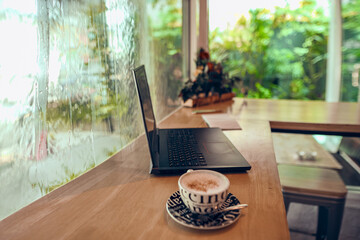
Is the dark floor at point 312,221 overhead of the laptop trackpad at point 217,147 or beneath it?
beneath

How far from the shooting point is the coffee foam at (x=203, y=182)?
2.17 feet

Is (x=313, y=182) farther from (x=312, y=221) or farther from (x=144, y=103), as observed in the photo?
(x=144, y=103)

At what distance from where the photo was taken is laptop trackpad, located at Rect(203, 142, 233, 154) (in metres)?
1.08

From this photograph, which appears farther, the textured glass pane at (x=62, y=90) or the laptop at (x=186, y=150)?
the laptop at (x=186, y=150)

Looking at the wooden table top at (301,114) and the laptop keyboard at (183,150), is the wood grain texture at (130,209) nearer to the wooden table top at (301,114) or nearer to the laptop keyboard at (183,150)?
the laptop keyboard at (183,150)

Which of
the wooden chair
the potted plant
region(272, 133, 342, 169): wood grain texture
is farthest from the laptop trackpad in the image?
region(272, 133, 342, 169): wood grain texture

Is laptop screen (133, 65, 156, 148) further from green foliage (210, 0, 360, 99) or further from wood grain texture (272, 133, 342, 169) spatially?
green foliage (210, 0, 360, 99)

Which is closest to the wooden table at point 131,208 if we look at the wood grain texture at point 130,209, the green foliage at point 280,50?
the wood grain texture at point 130,209

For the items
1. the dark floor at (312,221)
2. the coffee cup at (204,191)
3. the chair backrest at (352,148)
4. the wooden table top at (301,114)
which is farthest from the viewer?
the dark floor at (312,221)

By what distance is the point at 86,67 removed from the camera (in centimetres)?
105

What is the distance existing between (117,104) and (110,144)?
0.55ft

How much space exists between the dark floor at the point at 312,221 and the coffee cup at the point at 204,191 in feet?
4.95

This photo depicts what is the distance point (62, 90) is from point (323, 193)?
1.23m

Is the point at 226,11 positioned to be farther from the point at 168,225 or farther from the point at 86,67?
the point at 168,225
